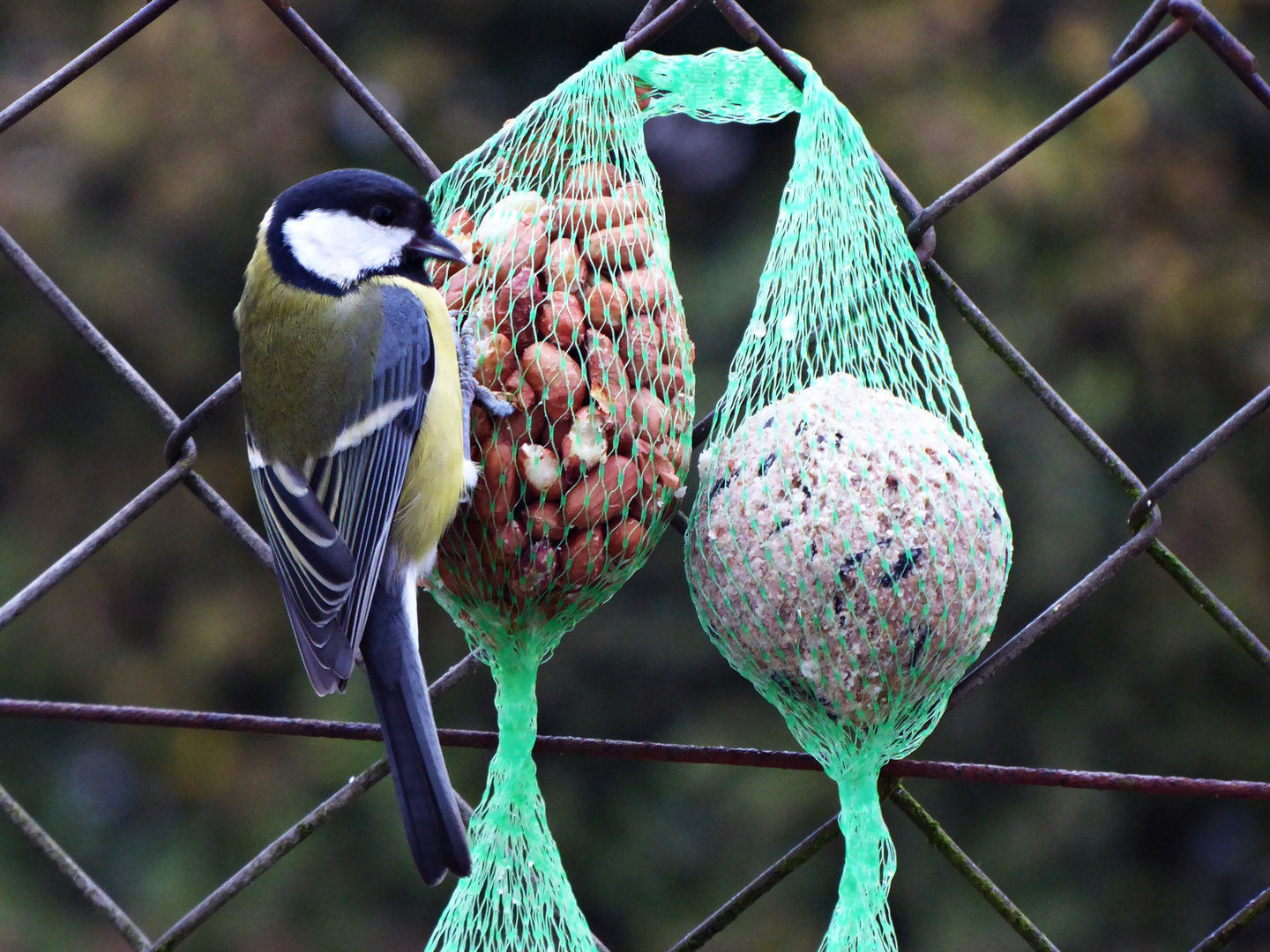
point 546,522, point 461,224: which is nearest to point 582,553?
point 546,522

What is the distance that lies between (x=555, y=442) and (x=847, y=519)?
35 centimetres

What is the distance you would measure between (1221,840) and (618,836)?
204cm

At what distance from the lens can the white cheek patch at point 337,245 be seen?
1886 millimetres

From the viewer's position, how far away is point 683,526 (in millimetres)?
1753

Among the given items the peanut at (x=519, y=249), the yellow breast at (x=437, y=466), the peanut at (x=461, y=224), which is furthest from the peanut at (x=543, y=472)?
the peanut at (x=461, y=224)

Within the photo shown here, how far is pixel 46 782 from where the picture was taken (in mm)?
5570

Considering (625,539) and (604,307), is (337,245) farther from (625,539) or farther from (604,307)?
(625,539)

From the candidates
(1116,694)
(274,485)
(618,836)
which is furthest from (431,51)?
(274,485)

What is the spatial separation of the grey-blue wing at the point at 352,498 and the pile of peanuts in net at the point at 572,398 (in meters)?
0.12

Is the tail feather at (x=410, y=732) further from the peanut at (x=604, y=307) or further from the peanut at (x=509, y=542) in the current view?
the peanut at (x=604, y=307)

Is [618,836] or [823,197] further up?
[823,197]

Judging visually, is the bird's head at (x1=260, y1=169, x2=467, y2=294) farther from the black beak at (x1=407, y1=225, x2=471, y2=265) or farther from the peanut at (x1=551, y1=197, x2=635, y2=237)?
the peanut at (x1=551, y1=197, x2=635, y2=237)

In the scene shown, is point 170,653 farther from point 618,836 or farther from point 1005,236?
point 1005,236

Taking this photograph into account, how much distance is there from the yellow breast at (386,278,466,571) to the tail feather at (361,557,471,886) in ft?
0.21
